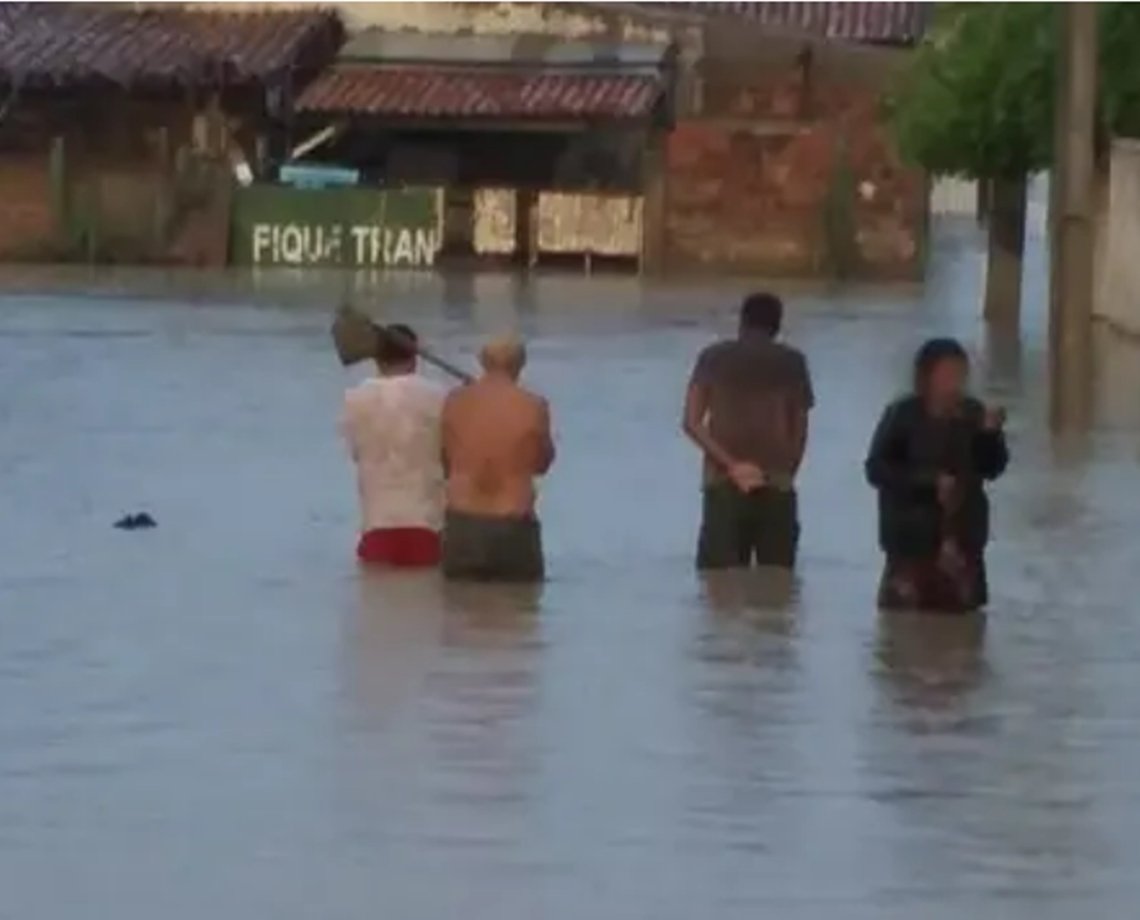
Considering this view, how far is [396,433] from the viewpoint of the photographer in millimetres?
17891

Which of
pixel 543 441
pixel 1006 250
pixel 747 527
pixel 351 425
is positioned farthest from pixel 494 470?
pixel 1006 250

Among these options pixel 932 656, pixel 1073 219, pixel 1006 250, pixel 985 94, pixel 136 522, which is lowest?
pixel 136 522

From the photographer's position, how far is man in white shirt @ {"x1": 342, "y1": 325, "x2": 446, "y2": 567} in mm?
17859

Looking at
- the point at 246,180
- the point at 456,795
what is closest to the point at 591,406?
the point at 456,795

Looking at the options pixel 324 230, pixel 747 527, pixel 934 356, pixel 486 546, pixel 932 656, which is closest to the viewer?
pixel 932 656

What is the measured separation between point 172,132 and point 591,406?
36158 mm

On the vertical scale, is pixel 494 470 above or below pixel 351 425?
below

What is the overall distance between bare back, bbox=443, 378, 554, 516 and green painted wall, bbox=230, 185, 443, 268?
145ft

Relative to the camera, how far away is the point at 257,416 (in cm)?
2853

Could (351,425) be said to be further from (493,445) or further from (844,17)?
(844,17)

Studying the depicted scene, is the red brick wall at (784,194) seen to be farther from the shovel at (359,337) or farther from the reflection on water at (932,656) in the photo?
the reflection on water at (932,656)

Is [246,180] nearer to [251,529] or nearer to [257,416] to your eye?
[257,416]

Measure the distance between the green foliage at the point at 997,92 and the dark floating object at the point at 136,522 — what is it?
59.3 ft

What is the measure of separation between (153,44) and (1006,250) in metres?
23.7
